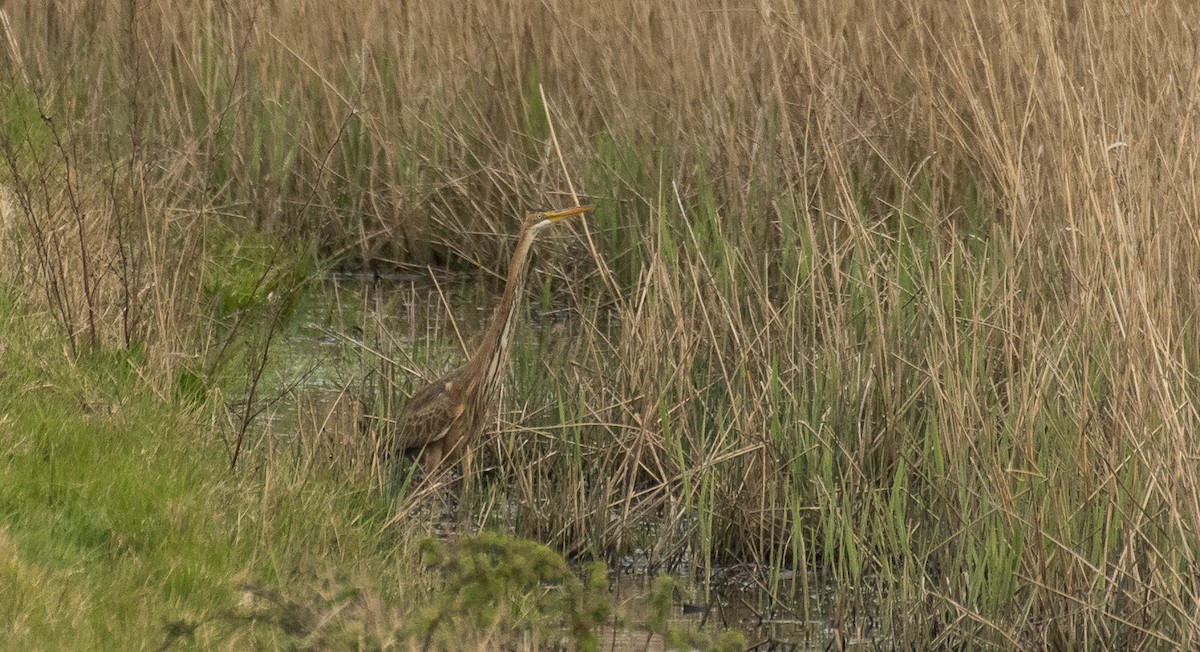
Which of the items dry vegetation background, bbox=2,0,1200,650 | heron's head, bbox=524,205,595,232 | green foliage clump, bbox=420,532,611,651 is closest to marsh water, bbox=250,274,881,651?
dry vegetation background, bbox=2,0,1200,650

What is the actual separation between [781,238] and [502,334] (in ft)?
3.43

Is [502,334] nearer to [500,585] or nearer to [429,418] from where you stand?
[429,418]

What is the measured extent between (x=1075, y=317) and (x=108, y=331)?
2916mm

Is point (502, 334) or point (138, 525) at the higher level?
point (138, 525)

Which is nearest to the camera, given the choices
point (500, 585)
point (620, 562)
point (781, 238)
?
point (500, 585)

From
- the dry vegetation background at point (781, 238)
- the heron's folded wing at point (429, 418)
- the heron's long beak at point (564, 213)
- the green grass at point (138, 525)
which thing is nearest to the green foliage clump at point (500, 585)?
the green grass at point (138, 525)

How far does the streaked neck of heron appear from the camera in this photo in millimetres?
5164

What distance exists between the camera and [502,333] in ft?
17.0

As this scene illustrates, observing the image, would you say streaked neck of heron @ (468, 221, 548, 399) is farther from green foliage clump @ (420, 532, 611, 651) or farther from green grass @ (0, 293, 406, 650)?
green foliage clump @ (420, 532, 611, 651)

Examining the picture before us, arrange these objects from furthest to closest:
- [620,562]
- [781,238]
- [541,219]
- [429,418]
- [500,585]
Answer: [781,238], [541,219], [429,418], [620,562], [500,585]

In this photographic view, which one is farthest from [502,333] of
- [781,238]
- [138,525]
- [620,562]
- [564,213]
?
[138,525]

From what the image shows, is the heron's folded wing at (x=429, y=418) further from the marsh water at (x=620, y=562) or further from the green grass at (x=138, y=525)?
the green grass at (x=138, y=525)

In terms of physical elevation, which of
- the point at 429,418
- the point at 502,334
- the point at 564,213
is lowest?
the point at 429,418

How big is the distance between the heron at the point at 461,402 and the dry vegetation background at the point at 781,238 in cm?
21
